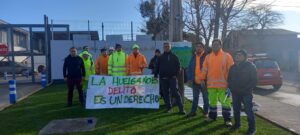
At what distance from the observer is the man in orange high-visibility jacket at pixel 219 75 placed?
8078mm

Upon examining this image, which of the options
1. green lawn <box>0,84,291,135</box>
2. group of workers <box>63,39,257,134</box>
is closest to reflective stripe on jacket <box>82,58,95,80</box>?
group of workers <box>63,39,257,134</box>

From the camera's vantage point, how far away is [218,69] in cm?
812

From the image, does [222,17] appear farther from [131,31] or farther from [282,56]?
[282,56]

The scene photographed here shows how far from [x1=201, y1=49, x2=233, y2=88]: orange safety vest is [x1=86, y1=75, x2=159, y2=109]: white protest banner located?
8.56 ft

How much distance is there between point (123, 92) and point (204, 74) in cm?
301

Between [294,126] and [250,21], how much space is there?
1110 inches

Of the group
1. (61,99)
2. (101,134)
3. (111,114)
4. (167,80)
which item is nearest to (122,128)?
(101,134)

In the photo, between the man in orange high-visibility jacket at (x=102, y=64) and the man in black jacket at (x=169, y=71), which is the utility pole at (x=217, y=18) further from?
the man in black jacket at (x=169, y=71)

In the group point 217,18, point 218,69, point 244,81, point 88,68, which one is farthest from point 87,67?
point 217,18

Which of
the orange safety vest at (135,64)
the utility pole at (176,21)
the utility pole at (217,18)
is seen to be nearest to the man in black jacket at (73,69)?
the orange safety vest at (135,64)

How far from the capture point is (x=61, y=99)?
13.8m

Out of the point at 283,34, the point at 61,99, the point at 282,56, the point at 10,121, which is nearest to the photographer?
the point at 10,121

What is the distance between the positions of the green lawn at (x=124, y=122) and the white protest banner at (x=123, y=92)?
20 cm

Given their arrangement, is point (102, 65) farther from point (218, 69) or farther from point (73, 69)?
point (218, 69)
